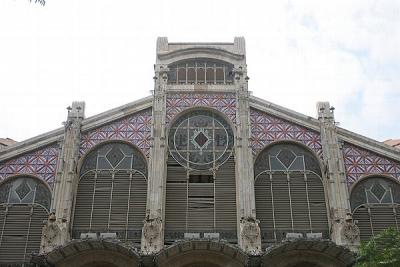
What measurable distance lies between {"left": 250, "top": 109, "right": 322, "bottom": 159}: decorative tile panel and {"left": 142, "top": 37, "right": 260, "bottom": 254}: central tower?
67cm

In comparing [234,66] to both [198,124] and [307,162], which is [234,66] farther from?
[307,162]

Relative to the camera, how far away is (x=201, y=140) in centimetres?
3134

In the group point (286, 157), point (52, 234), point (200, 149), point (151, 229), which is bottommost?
point (52, 234)

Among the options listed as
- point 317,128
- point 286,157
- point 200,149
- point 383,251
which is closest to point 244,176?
point 286,157

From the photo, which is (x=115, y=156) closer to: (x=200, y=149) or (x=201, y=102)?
(x=200, y=149)

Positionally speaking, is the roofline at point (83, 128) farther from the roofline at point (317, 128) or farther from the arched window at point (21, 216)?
the roofline at point (317, 128)

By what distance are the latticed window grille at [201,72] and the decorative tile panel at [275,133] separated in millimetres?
3043

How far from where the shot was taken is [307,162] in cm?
3077

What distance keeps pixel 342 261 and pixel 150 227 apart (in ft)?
30.1

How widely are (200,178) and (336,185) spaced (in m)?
7.04

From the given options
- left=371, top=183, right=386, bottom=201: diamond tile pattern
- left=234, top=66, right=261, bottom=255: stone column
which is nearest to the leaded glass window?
left=234, top=66, right=261, bottom=255: stone column

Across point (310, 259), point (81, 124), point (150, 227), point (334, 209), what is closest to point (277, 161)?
point (334, 209)

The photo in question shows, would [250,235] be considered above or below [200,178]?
below

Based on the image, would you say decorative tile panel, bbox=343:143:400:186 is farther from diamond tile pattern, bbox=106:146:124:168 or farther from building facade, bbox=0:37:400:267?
diamond tile pattern, bbox=106:146:124:168
